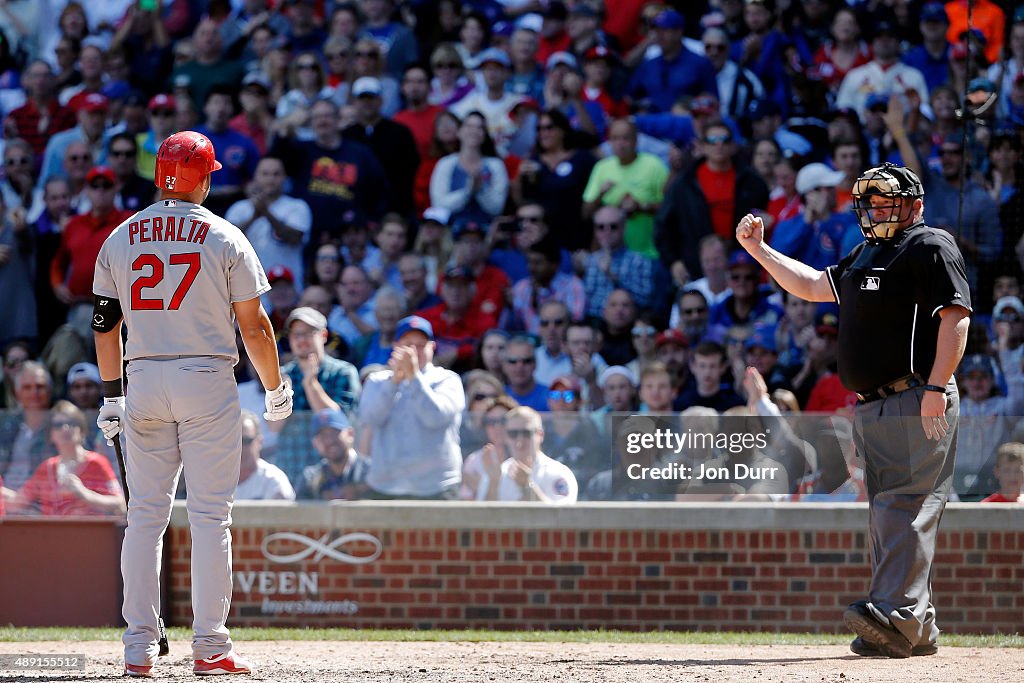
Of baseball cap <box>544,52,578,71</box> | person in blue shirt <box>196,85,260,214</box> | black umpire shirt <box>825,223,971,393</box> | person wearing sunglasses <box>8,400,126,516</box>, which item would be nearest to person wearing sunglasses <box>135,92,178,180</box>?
person in blue shirt <box>196,85,260,214</box>

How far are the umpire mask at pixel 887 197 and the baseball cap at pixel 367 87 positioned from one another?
7.08 meters

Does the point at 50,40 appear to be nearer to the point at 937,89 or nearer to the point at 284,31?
the point at 284,31

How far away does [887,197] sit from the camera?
5.79 meters

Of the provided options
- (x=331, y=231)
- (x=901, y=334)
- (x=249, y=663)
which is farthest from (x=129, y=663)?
(x=331, y=231)

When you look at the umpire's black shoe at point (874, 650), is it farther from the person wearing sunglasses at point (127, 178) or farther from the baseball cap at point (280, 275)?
the person wearing sunglasses at point (127, 178)

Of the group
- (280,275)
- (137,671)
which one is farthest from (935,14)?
(137,671)

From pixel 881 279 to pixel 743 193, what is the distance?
5.43m

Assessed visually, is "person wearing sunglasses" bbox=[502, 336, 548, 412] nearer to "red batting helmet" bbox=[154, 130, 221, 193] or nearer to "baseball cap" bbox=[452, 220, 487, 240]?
"baseball cap" bbox=[452, 220, 487, 240]

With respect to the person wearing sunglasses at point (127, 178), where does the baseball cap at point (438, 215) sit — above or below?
below

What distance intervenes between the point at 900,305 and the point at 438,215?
6478 millimetres

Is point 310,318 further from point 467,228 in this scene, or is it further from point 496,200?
point 496,200

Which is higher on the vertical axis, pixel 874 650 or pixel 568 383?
pixel 568 383

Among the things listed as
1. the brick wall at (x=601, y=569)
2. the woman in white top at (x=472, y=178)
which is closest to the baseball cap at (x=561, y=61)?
the woman in white top at (x=472, y=178)

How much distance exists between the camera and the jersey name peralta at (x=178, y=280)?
16.8ft
